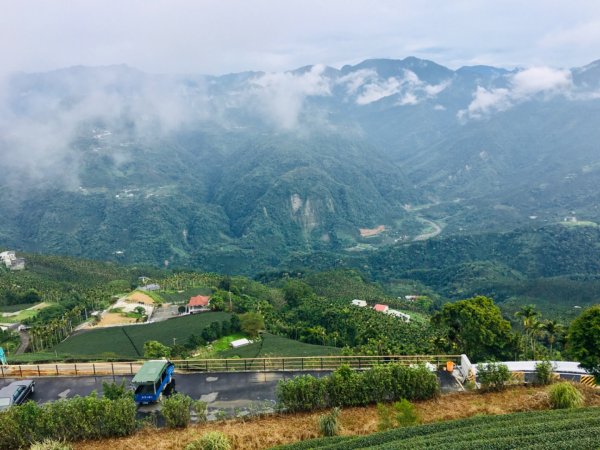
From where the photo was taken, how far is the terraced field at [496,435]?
16.5m

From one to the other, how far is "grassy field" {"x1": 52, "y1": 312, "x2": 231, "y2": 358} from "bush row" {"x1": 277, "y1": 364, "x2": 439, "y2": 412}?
3373cm

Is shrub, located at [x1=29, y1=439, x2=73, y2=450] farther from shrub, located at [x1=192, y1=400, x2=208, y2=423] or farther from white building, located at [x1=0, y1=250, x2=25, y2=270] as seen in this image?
white building, located at [x1=0, y1=250, x2=25, y2=270]

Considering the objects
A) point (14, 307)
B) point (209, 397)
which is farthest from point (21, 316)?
point (209, 397)

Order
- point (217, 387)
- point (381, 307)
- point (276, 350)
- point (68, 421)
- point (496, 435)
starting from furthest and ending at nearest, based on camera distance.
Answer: point (381, 307) → point (276, 350) → point (217, 387) → point (68, 421) → point (496, 435)

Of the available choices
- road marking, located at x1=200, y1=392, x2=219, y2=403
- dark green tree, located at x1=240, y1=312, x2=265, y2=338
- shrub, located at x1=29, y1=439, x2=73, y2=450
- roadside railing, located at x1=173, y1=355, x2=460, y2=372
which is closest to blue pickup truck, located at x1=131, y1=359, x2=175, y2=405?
road marking, located at x1=200, y1=392, x2=219, y2=403

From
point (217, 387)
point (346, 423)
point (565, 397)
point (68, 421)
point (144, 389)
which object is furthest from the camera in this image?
point (217, 387)

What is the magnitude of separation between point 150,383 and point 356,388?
10405 millimetres

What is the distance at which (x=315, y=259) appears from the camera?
18012 cm

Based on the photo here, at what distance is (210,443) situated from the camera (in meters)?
18.5

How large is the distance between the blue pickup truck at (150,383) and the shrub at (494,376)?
1654 centimetres

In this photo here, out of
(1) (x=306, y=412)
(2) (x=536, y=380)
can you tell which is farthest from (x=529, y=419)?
(1) (x=306, y=412)

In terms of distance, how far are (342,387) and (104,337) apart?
4740cm

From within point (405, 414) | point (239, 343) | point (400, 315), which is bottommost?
point (400, 315)

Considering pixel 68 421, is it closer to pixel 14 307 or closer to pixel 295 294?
pixel 14 307
